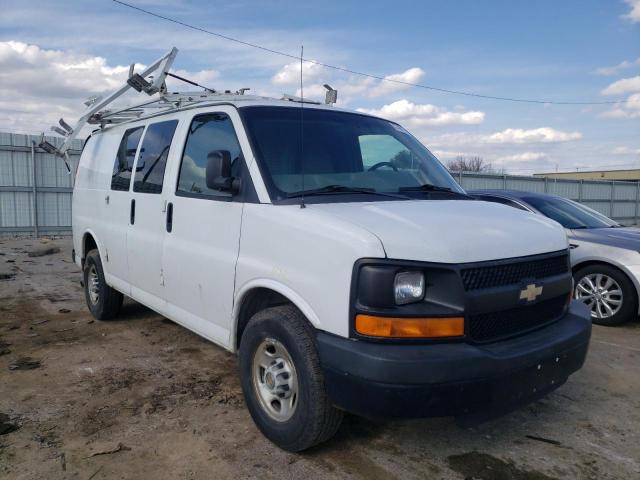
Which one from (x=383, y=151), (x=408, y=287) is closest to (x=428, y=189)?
(x=383, y=151)

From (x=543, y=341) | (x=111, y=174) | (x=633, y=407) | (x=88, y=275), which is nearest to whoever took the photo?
(x=543, y=341)

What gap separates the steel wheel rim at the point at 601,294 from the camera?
6359 mm

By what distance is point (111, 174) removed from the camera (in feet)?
18.5

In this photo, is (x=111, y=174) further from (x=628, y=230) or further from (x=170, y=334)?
(x=628, y=230)

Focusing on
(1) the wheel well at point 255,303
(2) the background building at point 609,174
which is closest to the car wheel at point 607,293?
(1) the wheel well at point 255,303

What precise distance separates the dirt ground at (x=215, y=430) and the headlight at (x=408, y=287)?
3.45ft

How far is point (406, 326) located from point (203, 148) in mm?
2230

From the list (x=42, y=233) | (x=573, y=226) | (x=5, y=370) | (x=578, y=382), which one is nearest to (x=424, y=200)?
(x=578, y=382)

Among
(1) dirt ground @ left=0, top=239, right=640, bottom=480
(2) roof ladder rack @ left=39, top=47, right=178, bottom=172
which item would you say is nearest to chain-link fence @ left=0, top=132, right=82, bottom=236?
(2) roof ladder rack @ left=39, top=47, right=178, bottom=172

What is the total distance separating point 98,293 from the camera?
6133 millimetres

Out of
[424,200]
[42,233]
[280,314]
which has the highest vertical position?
[424,200]

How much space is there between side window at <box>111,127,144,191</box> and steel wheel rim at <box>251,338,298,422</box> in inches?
104

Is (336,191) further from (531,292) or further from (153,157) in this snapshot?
(153,157)

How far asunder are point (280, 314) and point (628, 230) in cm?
592
